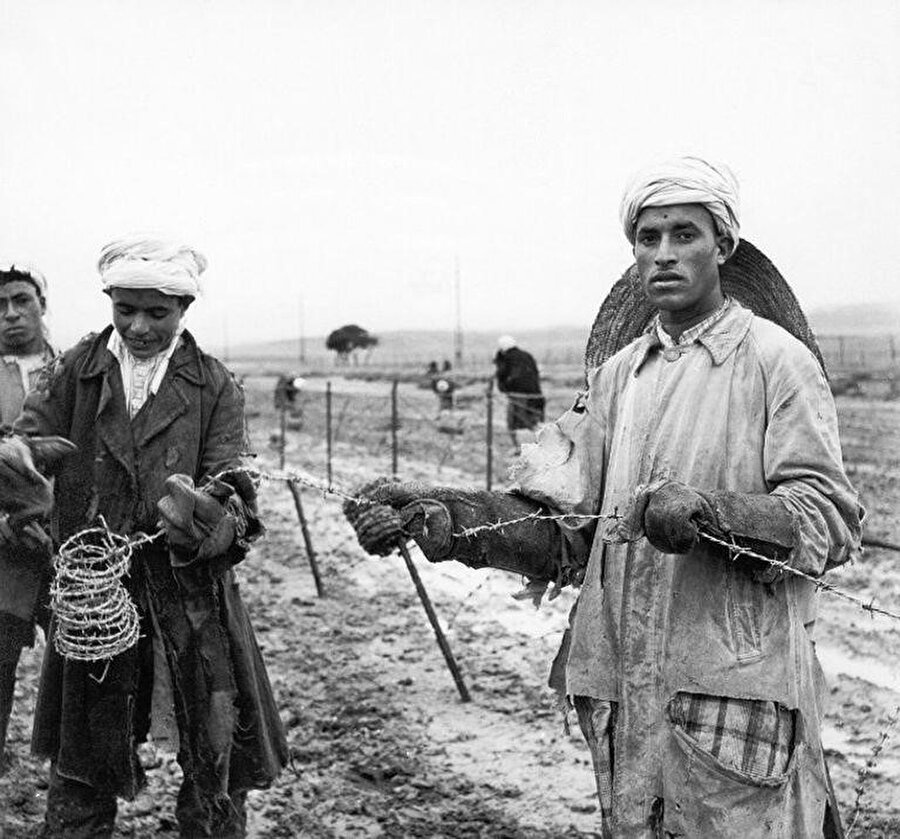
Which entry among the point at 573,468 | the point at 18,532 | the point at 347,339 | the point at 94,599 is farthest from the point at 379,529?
the point at 347,339

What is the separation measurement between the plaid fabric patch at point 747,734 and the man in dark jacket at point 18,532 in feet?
6.81

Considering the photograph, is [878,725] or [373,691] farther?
[373,691]

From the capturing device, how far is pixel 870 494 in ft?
40.5

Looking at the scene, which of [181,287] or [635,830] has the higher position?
[181,287]

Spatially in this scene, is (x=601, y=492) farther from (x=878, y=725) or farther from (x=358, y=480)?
(x=358, y=480)

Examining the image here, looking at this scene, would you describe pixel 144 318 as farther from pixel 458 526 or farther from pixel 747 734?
pixel 747 734

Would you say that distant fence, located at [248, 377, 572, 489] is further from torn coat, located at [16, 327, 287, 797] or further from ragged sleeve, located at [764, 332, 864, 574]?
ragged sleeve, located at [764, 332, 864, 574]

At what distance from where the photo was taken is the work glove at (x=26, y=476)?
3.16 metres

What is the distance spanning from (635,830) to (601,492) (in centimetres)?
79

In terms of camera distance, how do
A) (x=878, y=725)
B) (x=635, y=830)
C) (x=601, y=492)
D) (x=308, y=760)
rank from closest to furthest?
(x=635, y=830) < (x=601, y=492) < (x=308, y=760) < (x=878, y=725)

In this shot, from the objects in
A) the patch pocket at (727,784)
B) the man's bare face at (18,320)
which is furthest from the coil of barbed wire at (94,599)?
the patch pocket at (727,784)

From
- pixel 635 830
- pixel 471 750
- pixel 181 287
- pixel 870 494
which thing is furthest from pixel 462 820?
pixel 870 494

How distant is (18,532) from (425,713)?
2891 mm

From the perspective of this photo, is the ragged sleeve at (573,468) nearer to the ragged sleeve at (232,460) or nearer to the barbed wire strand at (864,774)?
the barbed wire strand at (864,774)
